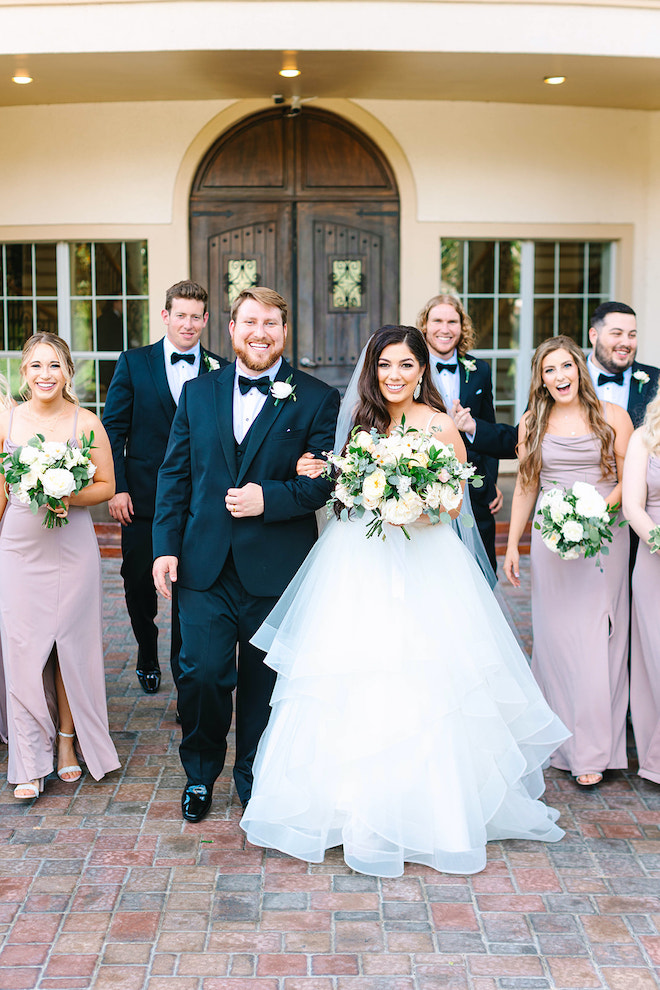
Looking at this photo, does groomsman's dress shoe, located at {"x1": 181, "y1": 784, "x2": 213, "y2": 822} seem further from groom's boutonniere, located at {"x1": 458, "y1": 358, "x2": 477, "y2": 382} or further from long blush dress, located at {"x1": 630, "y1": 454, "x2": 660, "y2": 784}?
groom's boutonniere, located at {"x1": 458, "y1": 358, "x2": 477, "y2": 382}

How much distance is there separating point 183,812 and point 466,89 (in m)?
7.92

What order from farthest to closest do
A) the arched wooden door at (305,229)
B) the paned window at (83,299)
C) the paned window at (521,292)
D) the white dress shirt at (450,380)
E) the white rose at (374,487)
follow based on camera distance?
the paned window at (521,292) → the paned window at (83,299) → the arched wooden door at (305,229) → the white dress shirt at (450,380) → the white rose at (374,487)

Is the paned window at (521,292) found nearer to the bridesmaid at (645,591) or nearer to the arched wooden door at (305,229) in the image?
the arched wooden door at (305,229)

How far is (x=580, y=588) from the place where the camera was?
194 inches

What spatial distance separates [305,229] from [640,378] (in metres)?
6.00

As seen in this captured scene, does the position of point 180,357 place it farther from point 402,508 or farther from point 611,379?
point 611,379

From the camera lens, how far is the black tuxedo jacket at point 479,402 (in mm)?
6074

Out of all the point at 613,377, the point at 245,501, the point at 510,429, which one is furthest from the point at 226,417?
the point at 613,377

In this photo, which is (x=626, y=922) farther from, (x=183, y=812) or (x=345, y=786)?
(x=183, y=812)

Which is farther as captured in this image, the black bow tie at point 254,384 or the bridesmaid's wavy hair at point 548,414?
the bridesmaid's wavy hair at point 548,414

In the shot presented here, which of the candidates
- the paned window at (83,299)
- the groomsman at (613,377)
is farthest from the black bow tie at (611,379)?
the paned window at (83,299)

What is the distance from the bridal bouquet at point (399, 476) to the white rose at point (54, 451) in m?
1.20

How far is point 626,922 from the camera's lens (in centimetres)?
366

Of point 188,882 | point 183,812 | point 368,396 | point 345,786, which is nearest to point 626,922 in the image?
point 345,786
